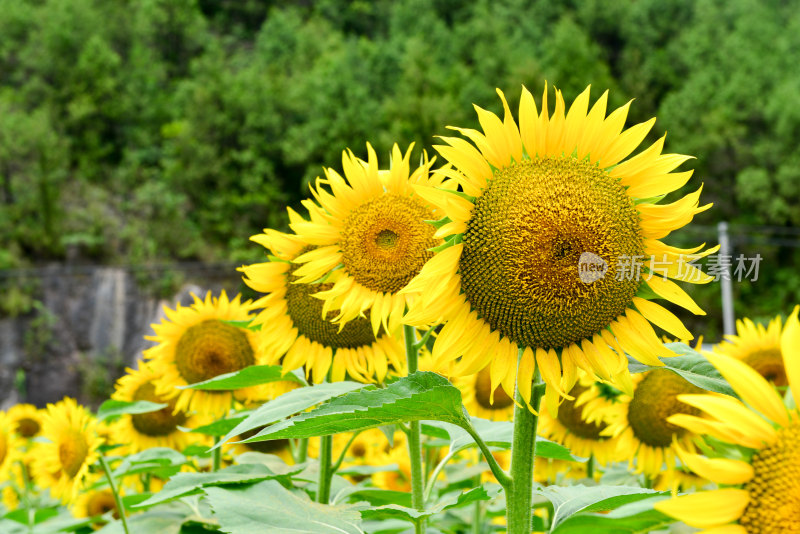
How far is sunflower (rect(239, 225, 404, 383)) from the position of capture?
4.34 feet

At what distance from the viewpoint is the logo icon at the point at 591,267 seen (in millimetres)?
897

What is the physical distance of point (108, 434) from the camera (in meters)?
2.22

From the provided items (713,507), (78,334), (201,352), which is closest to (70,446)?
(201,352)

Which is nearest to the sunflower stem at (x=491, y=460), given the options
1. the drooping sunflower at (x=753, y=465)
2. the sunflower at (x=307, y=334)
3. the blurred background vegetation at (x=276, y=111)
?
the drooping sunflower at (x=753, y=465)

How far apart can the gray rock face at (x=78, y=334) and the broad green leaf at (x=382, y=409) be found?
17.2 meters

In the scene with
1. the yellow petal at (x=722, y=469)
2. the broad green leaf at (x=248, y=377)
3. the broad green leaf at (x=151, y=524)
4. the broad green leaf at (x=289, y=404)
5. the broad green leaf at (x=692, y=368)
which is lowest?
the broad green leaf at (x=151, y=524)

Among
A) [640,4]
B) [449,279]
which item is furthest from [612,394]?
[640,4]

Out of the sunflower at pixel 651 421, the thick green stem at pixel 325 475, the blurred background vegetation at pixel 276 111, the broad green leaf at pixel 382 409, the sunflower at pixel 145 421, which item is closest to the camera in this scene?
the broad green leaf at pixel 382 409

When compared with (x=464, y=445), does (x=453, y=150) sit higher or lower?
higher

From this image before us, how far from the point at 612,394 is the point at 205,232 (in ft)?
79.4

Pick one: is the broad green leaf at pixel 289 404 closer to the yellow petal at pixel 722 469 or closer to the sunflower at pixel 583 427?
the yellow petal at pixel 722 469

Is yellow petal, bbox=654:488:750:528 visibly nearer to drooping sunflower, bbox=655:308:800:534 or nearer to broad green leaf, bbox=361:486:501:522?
drooping sunflower, bbox=655:308:800:534

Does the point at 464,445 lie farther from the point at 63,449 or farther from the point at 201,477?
the point at 63,449

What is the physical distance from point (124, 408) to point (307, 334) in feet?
1.53
